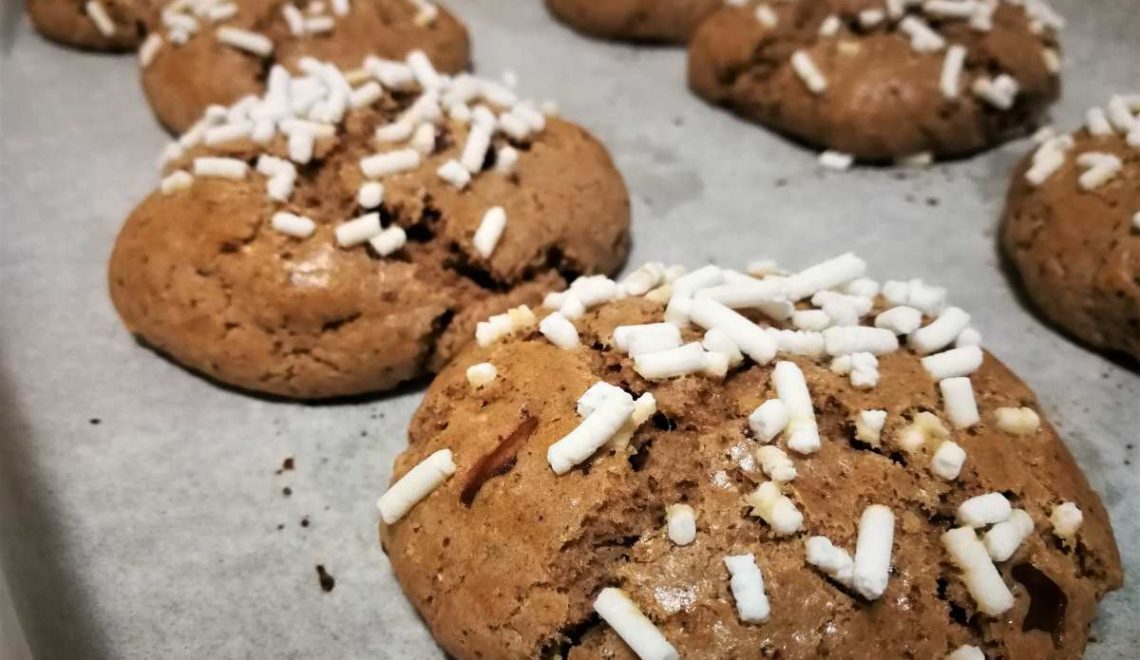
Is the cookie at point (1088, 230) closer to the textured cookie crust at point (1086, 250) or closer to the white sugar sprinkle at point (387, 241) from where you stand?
the textured cookie crust at point (1086, 250)

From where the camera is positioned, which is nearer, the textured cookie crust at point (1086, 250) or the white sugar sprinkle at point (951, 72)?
the textured cookie crust at point (1086, 250)

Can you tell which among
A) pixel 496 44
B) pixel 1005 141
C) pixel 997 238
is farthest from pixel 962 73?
pixel 496 44

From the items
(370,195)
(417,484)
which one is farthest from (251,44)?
(417,484)

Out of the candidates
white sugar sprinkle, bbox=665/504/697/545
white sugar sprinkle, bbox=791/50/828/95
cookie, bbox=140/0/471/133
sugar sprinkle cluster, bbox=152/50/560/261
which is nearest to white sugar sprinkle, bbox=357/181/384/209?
sugar sprinkle cluster, bbox=152/50/560/261

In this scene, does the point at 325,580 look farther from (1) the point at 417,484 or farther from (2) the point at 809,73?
(2) the point at 809,73

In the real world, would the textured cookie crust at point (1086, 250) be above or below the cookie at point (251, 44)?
above

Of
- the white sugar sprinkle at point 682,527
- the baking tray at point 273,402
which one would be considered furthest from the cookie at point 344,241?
the white sugar sprinkle at point 682,527

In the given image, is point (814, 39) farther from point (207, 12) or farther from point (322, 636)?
point (322, 636)

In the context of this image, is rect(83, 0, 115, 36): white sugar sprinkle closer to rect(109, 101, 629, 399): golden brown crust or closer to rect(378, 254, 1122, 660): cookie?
rect(109, 101, 629, 399): golden brown crust
